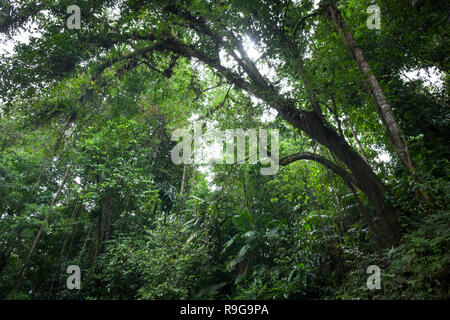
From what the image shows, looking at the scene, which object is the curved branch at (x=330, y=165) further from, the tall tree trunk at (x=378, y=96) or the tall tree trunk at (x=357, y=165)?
the tall tree trunk at (x=378, y=96)

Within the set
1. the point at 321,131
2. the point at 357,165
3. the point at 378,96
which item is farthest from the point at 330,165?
the point at 378,96

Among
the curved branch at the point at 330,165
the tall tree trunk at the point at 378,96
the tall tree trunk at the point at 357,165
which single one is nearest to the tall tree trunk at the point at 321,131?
the tall tree trunk at the point at 357,165

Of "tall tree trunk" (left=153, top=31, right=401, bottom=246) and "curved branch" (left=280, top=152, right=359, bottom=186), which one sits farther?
"curved branch" (left=280, top=152, right=359, bottom=186)

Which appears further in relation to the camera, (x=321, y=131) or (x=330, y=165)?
(x=321, y=131)

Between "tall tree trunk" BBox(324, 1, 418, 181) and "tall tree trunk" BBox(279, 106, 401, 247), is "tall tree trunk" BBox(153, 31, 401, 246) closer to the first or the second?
"tall tree trunk" BBox(279, 106, 401, 247)

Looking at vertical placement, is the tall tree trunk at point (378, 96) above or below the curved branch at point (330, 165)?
above

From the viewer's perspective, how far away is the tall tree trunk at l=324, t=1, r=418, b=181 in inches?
138

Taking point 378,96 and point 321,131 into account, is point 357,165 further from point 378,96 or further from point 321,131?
point 378,96

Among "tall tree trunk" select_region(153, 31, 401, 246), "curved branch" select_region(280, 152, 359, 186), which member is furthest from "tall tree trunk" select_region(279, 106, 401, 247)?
"curved branch" select_region(280, 152, 359, 186)

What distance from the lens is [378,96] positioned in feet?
12.5

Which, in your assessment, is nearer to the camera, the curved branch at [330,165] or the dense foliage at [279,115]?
the dense foliage at [279,115]

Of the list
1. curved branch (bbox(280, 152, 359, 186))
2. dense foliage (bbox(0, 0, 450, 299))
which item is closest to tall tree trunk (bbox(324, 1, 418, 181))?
dense foliage (bbox(0, 0, 450, 299))

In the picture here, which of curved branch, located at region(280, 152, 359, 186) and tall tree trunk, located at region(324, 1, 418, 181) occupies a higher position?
tall tree trunk, located at region(324, 1, 418, 181)

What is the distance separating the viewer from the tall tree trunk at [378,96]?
3.50m
